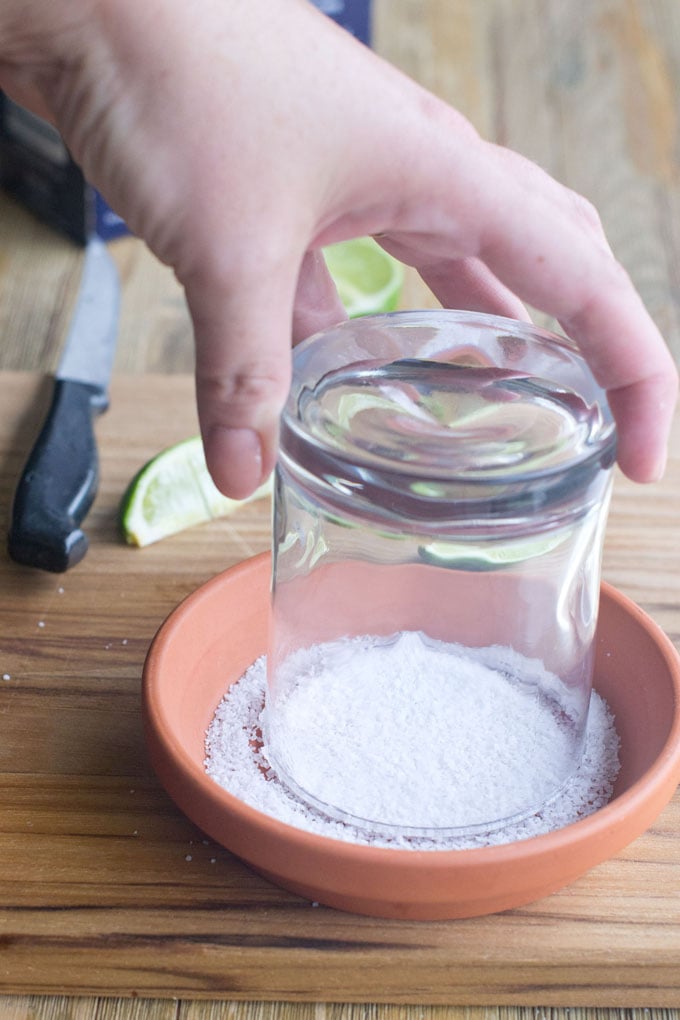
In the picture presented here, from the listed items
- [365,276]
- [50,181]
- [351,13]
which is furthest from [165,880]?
[351,13]

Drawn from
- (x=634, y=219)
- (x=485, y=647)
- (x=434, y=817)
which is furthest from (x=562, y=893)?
(x=634, y=219)

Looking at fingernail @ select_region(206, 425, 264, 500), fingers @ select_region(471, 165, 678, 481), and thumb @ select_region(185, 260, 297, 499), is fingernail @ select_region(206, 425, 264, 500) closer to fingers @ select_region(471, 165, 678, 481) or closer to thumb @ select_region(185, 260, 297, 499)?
thumb @ select_region(185, 260, 297, 499)

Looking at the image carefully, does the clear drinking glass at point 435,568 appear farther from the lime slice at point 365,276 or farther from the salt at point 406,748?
the lime slice at point 365,276

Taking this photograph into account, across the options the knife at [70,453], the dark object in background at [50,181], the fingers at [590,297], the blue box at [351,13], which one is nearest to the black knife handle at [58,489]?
the knife at [70,453]

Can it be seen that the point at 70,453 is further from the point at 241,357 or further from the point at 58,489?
the point at 241,357

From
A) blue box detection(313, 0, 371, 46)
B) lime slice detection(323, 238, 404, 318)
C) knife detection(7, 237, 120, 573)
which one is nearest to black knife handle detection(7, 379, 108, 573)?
knife detection(7, 237, 120, 573)
